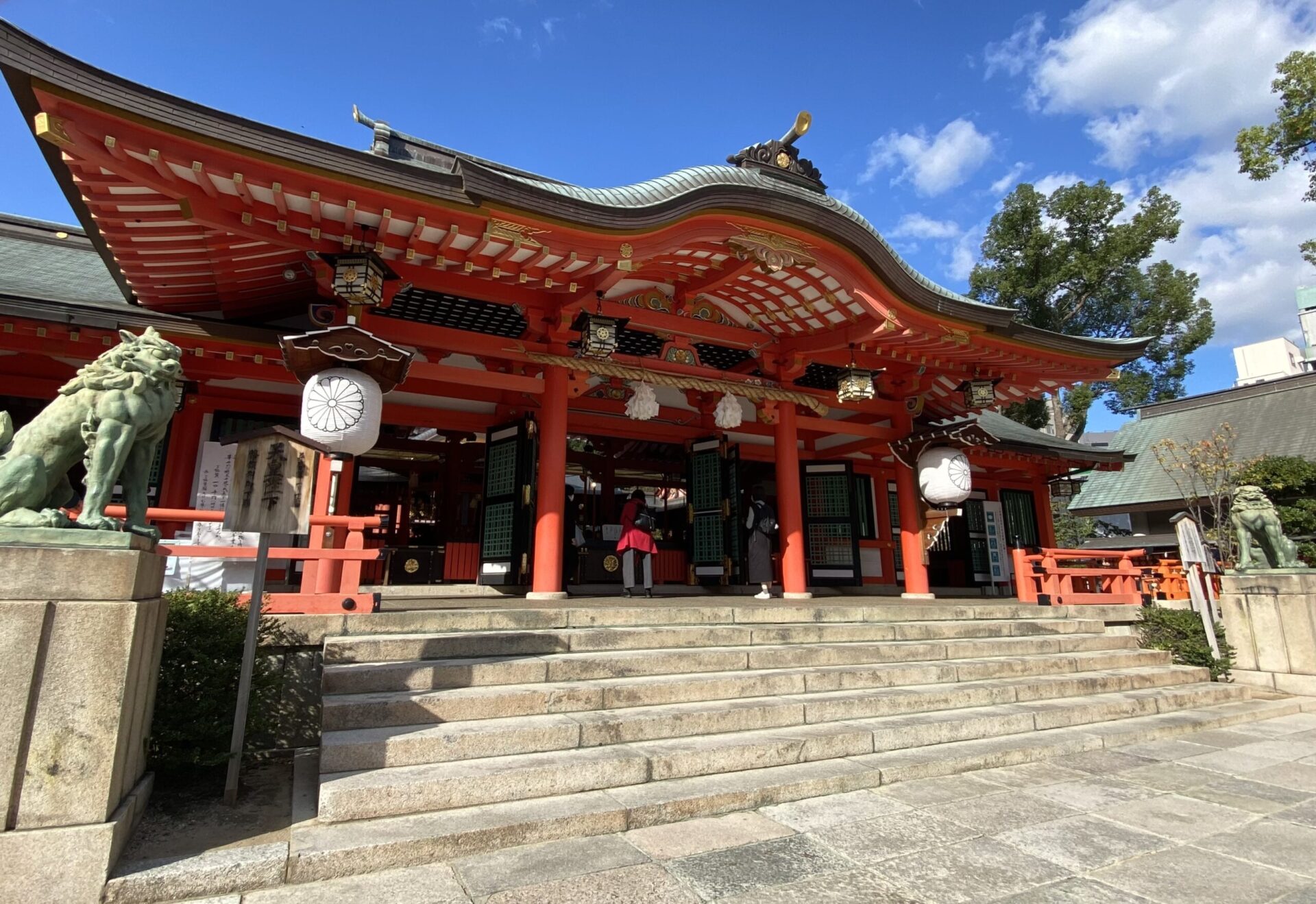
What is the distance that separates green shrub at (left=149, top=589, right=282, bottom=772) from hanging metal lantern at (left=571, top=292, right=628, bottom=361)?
4.51m

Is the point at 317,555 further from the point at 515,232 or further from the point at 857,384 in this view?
the point at 857,384

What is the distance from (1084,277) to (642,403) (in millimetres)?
21126

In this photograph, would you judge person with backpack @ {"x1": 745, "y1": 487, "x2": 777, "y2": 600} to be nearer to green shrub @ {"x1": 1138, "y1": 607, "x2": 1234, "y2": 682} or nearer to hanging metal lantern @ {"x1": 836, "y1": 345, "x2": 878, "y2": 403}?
hanging metal lantern @ {"x1": 836, "y1": 345, "x2": 878, "y2": 403}

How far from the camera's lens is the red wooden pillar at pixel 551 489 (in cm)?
731

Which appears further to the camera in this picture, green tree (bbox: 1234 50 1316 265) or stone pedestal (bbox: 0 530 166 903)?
green tree (bbox: 1234 50 1316 265)

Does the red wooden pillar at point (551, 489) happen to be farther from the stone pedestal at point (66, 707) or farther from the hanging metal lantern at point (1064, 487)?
the hanging metal lantern at point (1064, 487)

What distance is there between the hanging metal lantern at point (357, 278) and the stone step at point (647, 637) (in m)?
3.12

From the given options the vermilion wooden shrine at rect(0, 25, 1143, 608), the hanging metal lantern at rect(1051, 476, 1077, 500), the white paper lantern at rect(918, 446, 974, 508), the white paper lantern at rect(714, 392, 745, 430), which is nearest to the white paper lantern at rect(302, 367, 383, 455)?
the vermilion wooden shrine at rect(0, 25, 1143, 608)

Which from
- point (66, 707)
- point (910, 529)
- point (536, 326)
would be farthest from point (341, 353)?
point (910, 529)

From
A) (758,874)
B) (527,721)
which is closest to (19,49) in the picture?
(527,721)

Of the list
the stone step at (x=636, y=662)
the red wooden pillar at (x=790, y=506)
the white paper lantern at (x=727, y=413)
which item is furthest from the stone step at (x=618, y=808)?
the white paper lantern at (x=727, y=413)

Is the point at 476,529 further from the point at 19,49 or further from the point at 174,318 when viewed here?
the point at 19,49

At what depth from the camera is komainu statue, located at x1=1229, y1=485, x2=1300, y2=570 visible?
7.48 metres

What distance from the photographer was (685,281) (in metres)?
8.62
